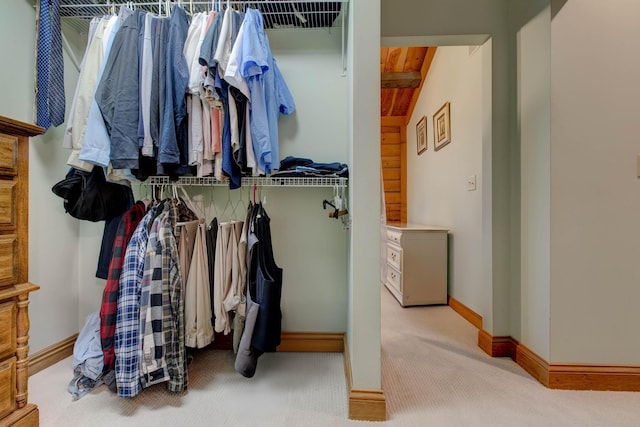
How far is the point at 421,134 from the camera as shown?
376 cm

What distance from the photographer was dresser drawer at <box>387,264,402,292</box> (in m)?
2.75

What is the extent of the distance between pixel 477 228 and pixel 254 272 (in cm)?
181

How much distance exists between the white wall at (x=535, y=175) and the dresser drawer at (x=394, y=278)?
1168 mm

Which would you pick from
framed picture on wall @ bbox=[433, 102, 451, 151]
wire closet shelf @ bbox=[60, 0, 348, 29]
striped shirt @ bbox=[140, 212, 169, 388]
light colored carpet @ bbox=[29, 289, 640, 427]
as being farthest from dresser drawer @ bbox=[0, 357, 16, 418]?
framed picture on wall @ bbox=[433, 102, 451, 151]

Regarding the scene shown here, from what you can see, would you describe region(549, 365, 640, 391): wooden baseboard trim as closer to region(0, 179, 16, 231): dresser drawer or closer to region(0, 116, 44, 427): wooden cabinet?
region(0, 116, 44, 427): wooden cabinet

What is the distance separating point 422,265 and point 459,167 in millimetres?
965

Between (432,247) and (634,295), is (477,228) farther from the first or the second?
(634,295)

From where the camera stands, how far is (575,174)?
4.61ft

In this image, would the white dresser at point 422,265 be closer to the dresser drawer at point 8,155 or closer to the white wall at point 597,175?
the white wall at point 597,175

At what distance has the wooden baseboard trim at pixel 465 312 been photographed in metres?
2.21

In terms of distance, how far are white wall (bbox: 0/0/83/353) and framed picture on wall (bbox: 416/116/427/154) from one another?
11.1ft

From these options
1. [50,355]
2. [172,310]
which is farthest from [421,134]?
[50,355]

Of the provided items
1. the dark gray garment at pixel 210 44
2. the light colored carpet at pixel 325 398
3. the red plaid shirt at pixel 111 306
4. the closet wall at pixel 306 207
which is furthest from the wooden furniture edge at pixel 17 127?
the light colored carpet at pixel 325 398

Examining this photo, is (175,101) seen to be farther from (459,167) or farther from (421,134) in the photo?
(421,134)
